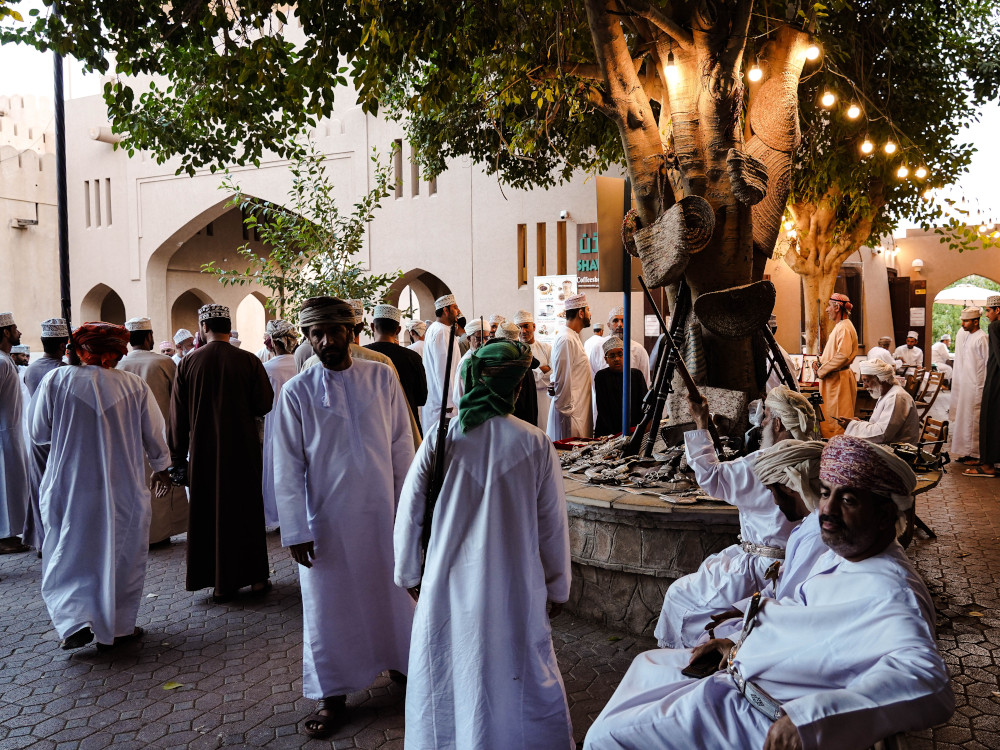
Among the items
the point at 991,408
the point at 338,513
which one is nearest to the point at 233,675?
the point at 338,513

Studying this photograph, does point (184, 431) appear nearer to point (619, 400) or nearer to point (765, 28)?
point (619, 400)

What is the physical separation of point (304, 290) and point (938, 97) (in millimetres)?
8707

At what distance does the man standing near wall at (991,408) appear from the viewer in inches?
345

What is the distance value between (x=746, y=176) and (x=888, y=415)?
2.22m

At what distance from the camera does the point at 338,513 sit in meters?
3.44

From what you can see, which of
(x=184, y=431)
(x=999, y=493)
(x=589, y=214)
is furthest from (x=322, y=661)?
(x=589, y=214)

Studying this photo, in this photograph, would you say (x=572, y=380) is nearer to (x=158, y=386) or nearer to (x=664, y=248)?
(x=664, y=248)

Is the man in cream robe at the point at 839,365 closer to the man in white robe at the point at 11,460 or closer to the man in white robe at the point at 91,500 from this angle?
the man in white robe at the point at 91,500

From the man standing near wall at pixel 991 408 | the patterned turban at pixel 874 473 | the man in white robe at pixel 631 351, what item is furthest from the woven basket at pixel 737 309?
the man standing near wall at pixel 991 408

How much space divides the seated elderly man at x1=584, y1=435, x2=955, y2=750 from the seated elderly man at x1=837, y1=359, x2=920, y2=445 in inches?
150

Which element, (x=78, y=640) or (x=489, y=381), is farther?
(x=78, y=640)

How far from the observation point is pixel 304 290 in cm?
1112

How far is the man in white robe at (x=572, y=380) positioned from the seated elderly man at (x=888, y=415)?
131 inches

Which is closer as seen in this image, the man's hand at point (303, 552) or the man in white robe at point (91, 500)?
the man's hand at point (303, 552)
